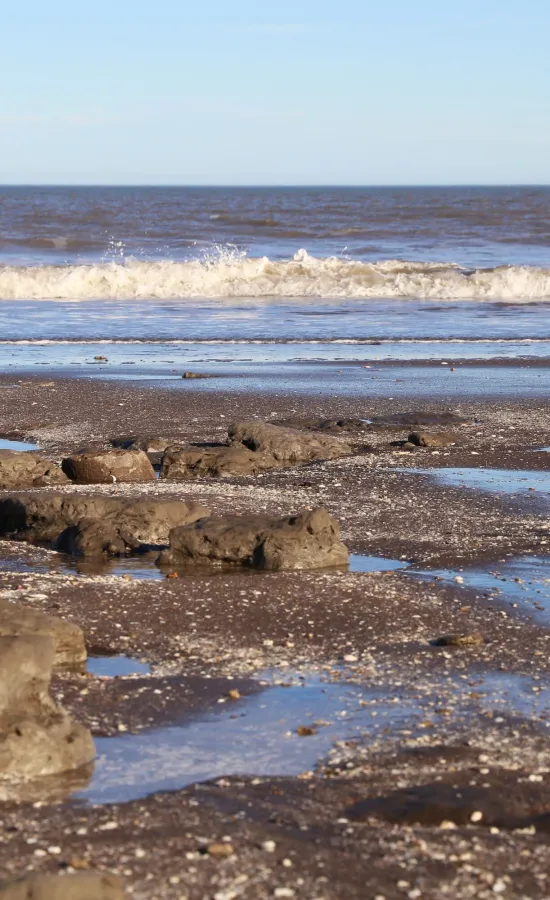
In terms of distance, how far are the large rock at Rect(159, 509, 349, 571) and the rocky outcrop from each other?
384 cm

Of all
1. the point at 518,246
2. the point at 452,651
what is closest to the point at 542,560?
the point at 452,651

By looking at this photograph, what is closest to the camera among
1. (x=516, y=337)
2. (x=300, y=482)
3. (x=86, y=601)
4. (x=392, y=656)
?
(x=392, y=656)

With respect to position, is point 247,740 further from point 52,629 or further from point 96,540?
point 96,540

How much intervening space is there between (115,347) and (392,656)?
13.3 metres

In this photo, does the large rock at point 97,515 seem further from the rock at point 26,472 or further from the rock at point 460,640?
the rock at point 460,640

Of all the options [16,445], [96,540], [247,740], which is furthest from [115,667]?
[16,445]

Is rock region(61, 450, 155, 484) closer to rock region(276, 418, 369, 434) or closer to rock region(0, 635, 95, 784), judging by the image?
rock region(276, 418, 369, 434)

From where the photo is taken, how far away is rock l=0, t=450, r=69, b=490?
9328 mm

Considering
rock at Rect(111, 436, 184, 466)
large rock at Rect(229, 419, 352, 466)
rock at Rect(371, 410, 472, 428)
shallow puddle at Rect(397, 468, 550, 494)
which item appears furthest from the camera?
rock at Rect(371, 410, 472, 428)

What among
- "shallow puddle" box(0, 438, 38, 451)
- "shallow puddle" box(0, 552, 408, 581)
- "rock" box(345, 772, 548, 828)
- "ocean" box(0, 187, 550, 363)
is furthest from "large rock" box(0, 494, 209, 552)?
"ocean" box(0, 187, 550, 363)

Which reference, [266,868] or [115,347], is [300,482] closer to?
[266,868]

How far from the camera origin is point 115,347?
18.5m

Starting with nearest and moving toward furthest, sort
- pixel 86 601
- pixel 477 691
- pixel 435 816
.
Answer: pixel 435 816
pixel 477 691
pixel 86 601

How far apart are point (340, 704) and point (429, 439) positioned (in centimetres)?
611
